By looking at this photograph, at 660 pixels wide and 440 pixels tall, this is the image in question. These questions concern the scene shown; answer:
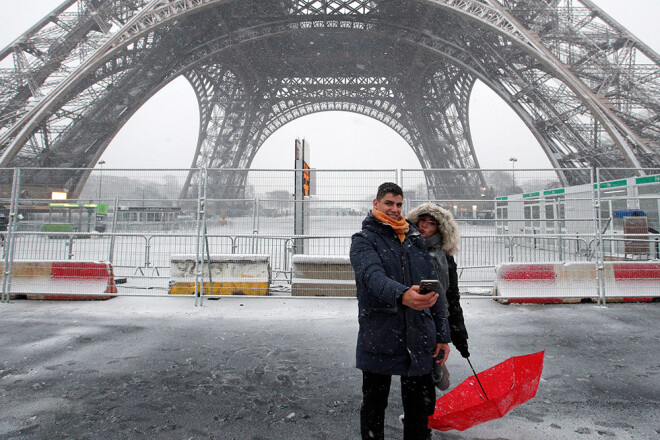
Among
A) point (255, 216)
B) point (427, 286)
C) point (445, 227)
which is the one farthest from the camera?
point (255, 216)

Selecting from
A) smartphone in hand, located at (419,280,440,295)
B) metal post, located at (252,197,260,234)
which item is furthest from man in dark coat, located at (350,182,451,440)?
metal post, located at (252,197,260,234)

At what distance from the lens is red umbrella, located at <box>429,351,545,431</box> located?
1.91 meters

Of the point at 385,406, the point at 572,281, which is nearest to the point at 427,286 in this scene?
the point at 385,406

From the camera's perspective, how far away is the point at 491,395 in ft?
7.25

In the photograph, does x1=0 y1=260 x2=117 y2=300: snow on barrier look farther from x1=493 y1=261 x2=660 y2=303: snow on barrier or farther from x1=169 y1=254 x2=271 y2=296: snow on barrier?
x1=493 y1=261 x2=660 y2=303: snow on barrier

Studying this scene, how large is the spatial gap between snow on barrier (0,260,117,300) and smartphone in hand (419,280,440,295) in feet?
19.8

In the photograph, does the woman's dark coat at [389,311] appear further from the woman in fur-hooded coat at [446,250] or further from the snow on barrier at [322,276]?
the snow on barrier at [322,276]

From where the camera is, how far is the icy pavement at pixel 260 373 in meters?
2.18

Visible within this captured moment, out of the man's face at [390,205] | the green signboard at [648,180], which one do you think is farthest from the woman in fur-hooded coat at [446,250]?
the green signboard at [648,180]

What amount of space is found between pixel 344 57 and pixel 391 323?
3105cm

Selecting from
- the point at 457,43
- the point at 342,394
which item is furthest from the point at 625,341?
the point at 457,43

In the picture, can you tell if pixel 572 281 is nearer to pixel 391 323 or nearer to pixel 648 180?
pixel 391 323

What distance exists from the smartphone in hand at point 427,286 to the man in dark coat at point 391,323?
0.16 meters

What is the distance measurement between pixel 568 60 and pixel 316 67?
845 inches
